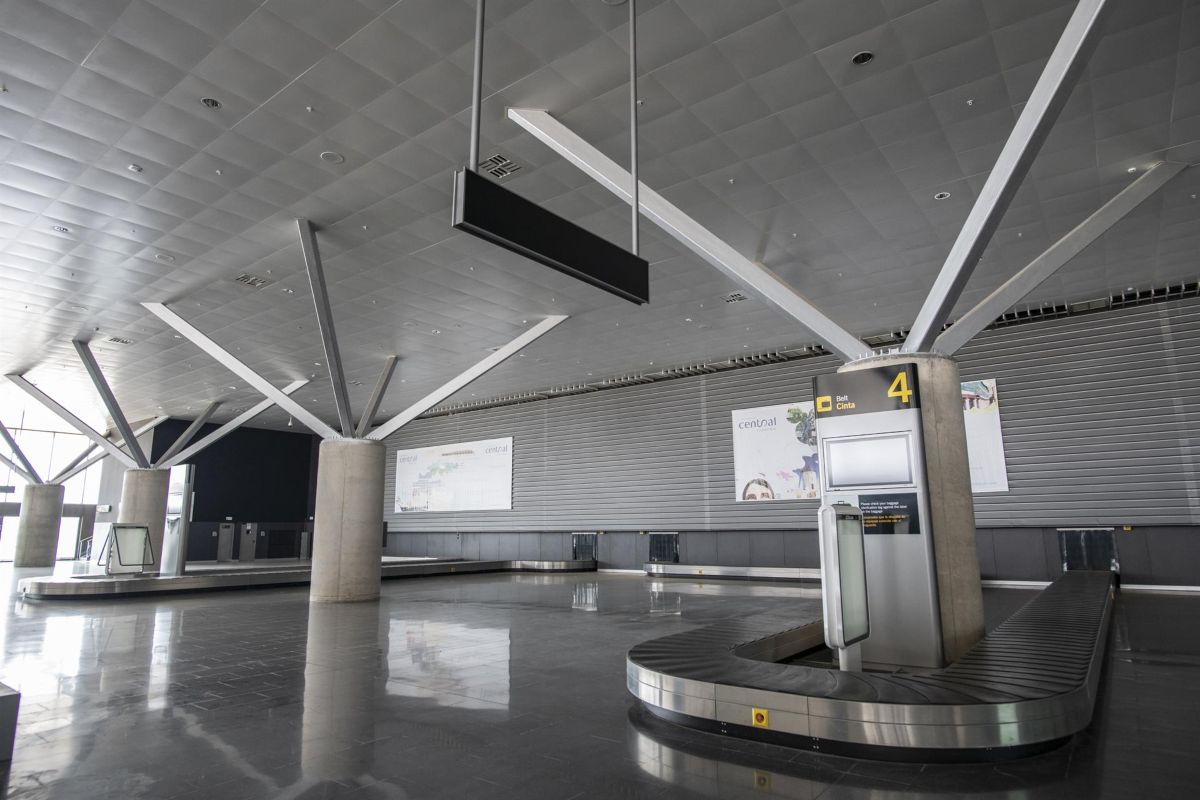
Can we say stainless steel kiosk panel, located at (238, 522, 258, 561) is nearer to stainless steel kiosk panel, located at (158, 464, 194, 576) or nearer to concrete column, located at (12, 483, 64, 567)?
concrete column, located at (12, 483, 64, 567)

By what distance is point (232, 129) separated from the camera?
9.39 metres

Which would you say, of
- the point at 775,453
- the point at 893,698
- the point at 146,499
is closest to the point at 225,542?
the point at 146,499

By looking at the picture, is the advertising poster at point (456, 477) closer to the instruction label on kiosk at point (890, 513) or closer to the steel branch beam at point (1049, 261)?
the steel branch beam at point (1049, 261)

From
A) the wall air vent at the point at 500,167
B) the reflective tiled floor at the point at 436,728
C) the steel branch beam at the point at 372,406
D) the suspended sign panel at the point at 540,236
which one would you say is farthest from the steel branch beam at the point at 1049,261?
the steel branch beam at the point at 372,406

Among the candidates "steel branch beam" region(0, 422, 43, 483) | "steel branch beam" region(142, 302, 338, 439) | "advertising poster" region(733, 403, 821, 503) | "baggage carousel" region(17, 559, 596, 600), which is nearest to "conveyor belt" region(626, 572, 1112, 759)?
"steel branch beam" region(142, 302, 338, 439)

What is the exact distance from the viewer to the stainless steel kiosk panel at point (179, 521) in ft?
61.0

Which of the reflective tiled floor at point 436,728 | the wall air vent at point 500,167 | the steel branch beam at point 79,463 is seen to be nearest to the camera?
the reflective tiled floor at point 436,728

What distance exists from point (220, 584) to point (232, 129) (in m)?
13.1

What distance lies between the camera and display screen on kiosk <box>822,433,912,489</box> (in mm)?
7695

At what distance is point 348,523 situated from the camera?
50.8 ft

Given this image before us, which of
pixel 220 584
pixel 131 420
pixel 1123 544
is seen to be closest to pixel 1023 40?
pixel 1123 544

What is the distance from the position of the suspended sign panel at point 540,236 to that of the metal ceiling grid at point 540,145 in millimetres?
3030

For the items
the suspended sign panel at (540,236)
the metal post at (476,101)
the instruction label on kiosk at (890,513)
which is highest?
the metal post at (476,101)

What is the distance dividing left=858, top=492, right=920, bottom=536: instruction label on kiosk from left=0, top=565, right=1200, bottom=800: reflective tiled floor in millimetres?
2190
